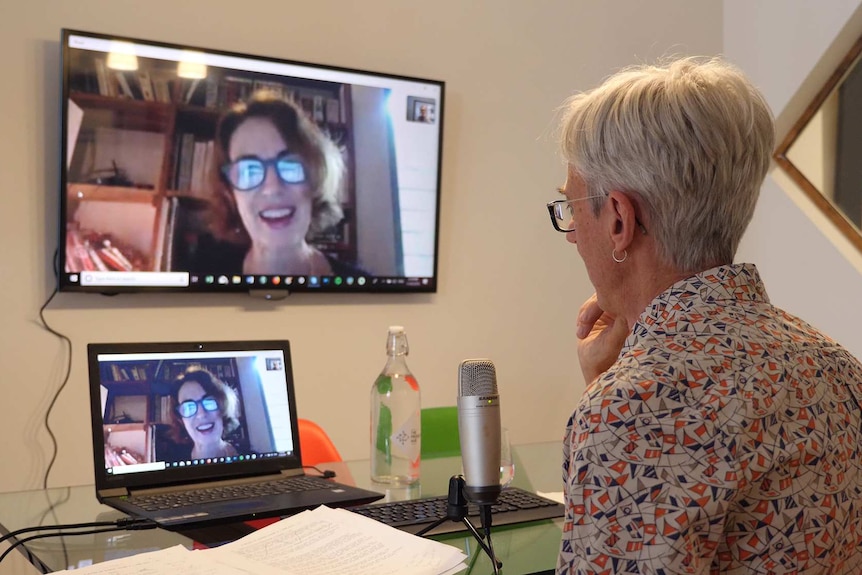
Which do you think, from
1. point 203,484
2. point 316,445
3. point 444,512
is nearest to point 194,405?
point 203,484

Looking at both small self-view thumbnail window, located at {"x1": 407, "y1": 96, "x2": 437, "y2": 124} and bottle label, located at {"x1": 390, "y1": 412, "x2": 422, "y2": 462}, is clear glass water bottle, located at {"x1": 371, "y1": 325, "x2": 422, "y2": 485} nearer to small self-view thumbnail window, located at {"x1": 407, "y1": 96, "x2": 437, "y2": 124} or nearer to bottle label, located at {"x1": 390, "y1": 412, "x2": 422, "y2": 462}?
bottle label, located at {"x1": 390, "y1": 412, "x2": 422, "y2": 462}

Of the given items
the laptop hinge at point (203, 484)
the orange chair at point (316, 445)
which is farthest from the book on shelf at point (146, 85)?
the laptop hinge at point (203, 484)

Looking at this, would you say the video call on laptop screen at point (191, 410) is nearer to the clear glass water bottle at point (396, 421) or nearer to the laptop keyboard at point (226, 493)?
the laptop keyboard at point (226, 493)

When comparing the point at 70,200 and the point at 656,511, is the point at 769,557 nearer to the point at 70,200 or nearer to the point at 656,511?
the point at 656,511

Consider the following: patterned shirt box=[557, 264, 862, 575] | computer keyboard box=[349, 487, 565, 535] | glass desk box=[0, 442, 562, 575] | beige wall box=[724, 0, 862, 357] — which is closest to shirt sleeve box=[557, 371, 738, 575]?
patterned shirt box=[557, 264, 862, 575]

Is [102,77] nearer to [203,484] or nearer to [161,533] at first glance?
[203,484]

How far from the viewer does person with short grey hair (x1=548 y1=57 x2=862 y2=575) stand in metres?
0.96

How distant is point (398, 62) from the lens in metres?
3.46

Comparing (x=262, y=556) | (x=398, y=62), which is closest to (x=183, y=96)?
(x=398, y=62)

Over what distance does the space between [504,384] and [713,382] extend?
8.97 ft

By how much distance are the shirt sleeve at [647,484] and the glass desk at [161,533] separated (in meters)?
0.43

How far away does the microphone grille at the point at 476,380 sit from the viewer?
1465 mm

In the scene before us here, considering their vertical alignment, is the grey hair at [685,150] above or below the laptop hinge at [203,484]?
above

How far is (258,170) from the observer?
314 cm
